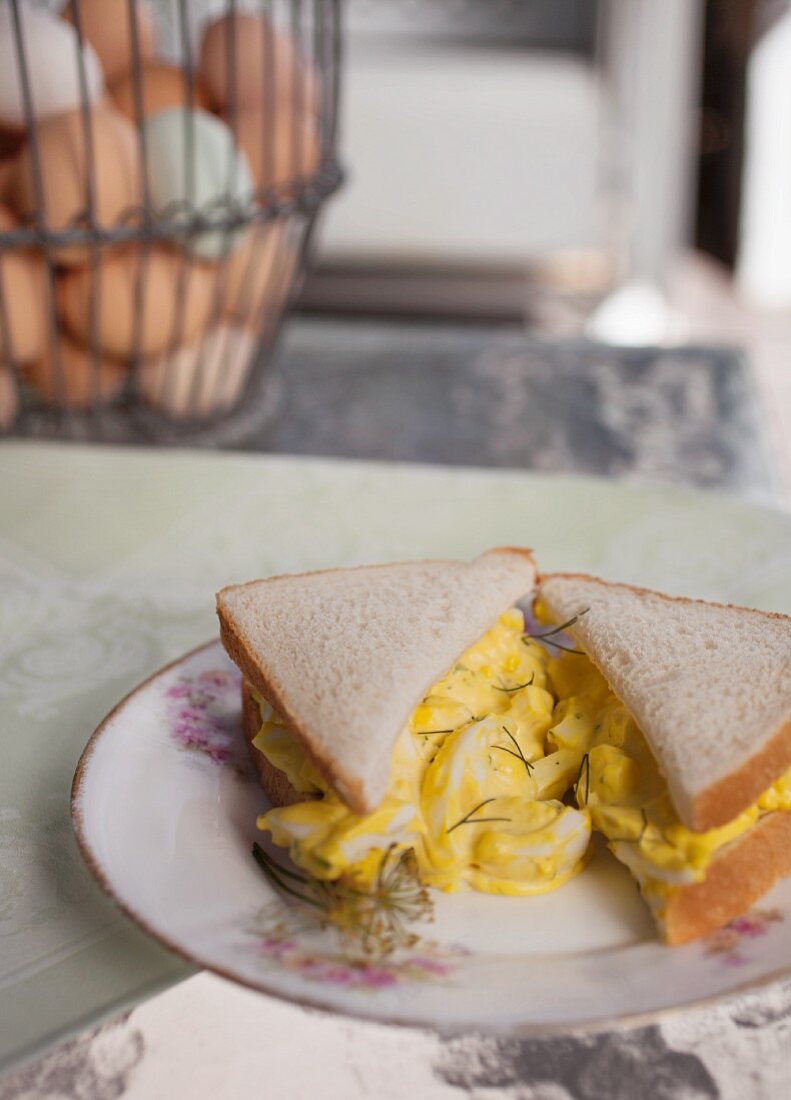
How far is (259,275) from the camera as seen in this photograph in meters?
1.18

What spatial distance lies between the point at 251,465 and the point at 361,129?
205 cm

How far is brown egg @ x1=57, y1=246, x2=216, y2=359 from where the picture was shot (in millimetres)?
1041

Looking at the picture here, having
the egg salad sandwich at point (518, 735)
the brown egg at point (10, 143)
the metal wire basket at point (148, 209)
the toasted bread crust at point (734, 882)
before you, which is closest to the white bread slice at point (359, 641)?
the egg salad sandwich at point (518, 735)

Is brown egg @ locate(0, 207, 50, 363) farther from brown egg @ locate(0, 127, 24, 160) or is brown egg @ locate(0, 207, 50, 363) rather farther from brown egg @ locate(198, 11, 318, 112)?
brown egg @ locate(198, 11, 318, 112)

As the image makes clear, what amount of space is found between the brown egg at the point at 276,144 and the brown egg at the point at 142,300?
114mm

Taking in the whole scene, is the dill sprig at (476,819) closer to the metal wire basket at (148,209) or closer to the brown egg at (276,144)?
the metal wire basket at (148,209)

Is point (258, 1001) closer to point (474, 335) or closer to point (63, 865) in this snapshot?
point (63, 865)

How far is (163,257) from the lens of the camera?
1.09 metres

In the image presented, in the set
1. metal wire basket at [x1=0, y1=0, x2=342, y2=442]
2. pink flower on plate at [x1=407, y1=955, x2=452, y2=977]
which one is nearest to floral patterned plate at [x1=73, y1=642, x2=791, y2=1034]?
pink flower on plate at [x1=407, y1=955, x2=452, y2=977]

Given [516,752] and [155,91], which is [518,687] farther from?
[155,91]

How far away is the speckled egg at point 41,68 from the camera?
0.96m

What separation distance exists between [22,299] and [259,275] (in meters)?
0.27

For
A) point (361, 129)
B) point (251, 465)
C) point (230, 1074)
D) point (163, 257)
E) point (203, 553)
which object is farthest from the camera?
point (361, 129)

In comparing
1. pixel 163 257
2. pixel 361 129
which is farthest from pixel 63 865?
pixel 361 129
